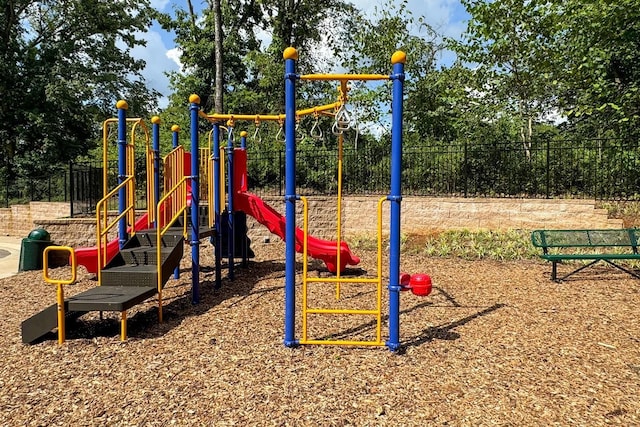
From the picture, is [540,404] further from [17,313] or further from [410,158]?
[410,158]

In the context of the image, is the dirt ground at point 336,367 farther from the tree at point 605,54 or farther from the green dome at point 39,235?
the tree at point 605,54

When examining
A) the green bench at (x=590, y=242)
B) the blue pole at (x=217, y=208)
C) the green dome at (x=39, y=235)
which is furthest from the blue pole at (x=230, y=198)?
the green bench at (x=590, y=242)

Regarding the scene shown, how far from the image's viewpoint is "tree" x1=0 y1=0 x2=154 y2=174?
20.1 meters

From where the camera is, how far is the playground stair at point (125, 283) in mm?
4207

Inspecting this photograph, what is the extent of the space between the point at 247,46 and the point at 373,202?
13.9m

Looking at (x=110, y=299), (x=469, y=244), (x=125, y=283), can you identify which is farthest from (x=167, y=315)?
(x=469, y=244)

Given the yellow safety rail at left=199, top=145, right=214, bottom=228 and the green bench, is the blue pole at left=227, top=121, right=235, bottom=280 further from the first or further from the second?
the green bench

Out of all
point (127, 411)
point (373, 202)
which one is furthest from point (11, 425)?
point (373, 202)

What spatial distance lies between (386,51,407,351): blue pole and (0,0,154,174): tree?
20.1m

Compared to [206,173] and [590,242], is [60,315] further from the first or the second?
[590,242]

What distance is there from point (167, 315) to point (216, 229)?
147cm

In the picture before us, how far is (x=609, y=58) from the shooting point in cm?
1104

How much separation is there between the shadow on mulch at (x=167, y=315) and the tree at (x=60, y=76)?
680 inches

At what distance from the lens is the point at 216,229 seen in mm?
6242
